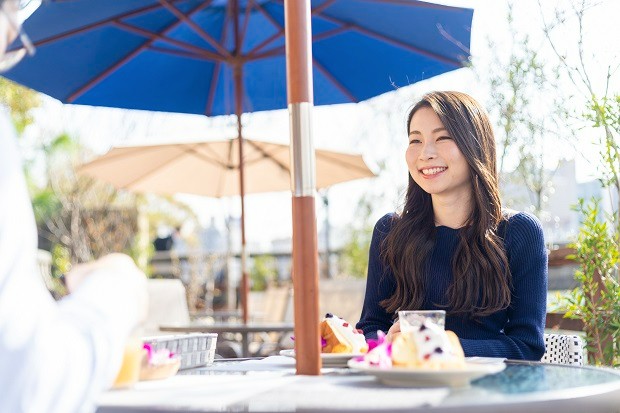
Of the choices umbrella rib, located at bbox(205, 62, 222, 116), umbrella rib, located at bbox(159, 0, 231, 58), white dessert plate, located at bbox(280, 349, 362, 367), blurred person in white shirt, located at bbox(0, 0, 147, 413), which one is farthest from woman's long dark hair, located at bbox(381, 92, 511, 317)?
umbrella rib, located at bbox(205, 62, 222, 116)

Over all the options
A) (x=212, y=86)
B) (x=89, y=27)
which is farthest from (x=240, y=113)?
(x=89, y=27)

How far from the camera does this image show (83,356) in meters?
1.14

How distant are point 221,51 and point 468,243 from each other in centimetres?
334

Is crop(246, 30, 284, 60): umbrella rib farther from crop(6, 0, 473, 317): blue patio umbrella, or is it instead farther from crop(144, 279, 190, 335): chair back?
crop(144, 279, 190, 335): chair back

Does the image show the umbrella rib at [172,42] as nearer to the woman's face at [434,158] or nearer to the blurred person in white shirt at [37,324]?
the woman's face at [434,158]

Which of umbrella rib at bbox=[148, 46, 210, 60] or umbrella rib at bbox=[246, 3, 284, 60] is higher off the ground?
umbrella rib at bbox=[246, 3, 284, 60]

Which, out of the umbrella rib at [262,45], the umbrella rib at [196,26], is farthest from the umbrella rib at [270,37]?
the umbrella rib at [196,26]

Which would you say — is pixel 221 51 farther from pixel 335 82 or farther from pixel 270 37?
pixel 335 82

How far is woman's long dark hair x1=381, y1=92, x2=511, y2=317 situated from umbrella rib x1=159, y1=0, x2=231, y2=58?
264 cm

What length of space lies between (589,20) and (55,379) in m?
3.92

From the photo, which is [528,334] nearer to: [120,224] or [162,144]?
[162,144]

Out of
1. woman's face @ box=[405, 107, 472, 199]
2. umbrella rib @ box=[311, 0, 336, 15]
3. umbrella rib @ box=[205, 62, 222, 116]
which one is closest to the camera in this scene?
woman's face @ box=[405, 107, 472, 199]

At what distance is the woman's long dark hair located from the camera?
101 inches

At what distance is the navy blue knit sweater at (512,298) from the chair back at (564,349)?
154 mm
